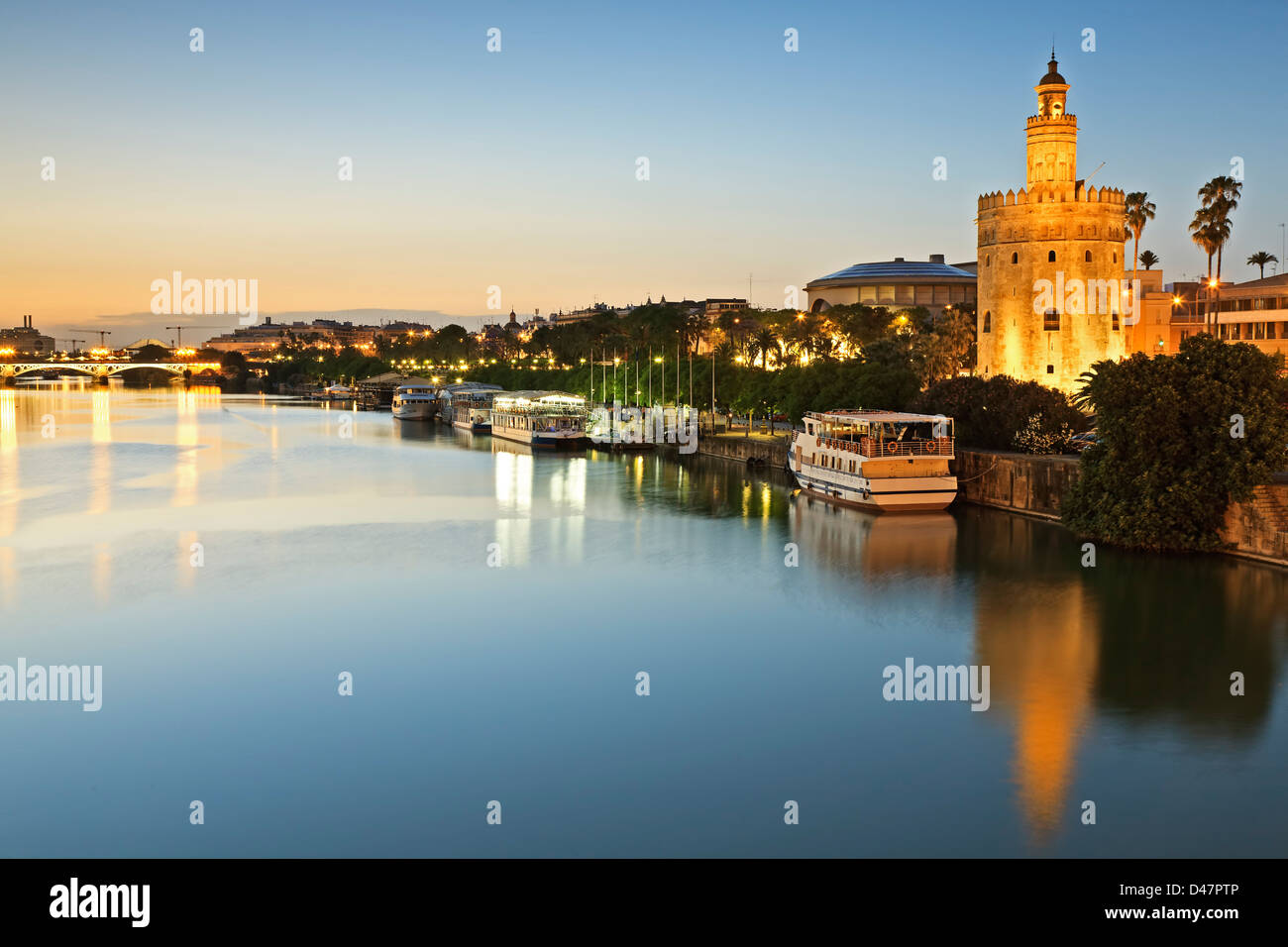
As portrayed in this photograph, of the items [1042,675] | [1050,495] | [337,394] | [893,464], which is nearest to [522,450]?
[893,464]

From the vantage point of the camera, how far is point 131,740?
18.3 meters

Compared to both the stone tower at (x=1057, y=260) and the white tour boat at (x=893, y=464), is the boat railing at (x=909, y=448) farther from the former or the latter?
the stone tower at (x=1057, y=260)

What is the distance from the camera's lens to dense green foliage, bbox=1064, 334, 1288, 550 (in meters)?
28.8

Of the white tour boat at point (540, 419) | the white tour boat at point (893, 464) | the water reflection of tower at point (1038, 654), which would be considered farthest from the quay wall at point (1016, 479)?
the white tour boat at point (540, 419)

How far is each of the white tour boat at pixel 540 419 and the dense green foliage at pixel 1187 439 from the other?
142ft

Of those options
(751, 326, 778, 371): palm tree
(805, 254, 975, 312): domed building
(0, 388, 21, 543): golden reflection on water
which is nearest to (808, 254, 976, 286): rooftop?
(805, 254, 975, 312): domed building

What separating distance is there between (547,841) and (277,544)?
24457mm

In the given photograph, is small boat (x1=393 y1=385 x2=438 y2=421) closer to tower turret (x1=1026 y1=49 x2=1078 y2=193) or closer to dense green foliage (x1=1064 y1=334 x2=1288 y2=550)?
tower turret (x1=1026 y1=49 x2=1078 y2=193)

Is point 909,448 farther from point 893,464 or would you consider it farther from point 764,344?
point 764,344

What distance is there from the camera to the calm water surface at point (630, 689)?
49.5ft

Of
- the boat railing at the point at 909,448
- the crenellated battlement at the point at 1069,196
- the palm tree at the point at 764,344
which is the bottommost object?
the boat railing at the point at 909,448

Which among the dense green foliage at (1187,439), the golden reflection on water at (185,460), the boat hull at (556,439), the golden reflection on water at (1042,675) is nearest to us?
the golden reflection on water at (1042,675)

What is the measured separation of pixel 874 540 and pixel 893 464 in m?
4.83

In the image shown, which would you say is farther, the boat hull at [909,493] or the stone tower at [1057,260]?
the stone tower at [1057,260]
